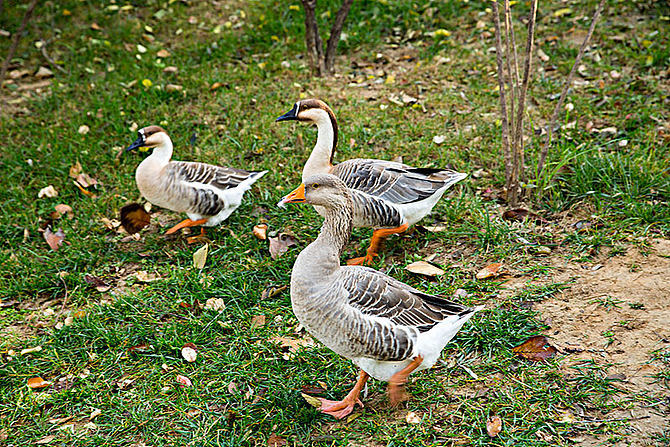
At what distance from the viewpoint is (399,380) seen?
350cm

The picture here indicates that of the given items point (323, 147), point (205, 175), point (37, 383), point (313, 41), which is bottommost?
point (37, 383)

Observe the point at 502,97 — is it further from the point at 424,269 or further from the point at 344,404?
the point at 344,404

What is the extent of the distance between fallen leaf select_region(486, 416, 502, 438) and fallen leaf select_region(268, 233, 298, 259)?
226 cm

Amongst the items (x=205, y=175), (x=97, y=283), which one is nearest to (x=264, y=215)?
(x=205, y=175)

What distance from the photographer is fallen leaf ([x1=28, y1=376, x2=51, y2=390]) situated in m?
4.02

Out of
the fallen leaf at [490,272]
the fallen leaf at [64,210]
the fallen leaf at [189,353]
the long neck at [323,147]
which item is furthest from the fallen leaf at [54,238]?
the fallen leaf at [490,272]

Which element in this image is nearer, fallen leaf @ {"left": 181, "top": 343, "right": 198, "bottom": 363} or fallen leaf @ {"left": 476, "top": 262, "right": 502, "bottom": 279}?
fallen leaf @ {"left": 181, "top": 343, "right": 198, "bottom": 363}

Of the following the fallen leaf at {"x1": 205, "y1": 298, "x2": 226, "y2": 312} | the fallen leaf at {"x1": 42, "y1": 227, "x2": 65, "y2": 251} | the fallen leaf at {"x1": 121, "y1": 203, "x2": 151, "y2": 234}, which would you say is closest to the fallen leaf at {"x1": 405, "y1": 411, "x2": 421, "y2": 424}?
the fallen leaf at {"x1": 205, "y1": 298, "x2": 226, "y2": 312}

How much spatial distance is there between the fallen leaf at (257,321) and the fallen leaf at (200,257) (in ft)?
2.68

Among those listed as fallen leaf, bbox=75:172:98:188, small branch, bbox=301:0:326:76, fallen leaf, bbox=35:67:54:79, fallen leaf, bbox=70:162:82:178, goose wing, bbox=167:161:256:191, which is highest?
small branch, bbox=301:0:326:76

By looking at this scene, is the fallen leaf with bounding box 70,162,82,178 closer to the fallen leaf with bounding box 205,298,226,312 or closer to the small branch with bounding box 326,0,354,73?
the fallen leaf with bounding box 205,298,226,312

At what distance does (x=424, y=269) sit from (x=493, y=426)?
A: 4.70 ft

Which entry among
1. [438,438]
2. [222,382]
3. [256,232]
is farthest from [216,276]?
[438,438]

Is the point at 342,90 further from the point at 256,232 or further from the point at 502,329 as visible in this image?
the point at 502,329
